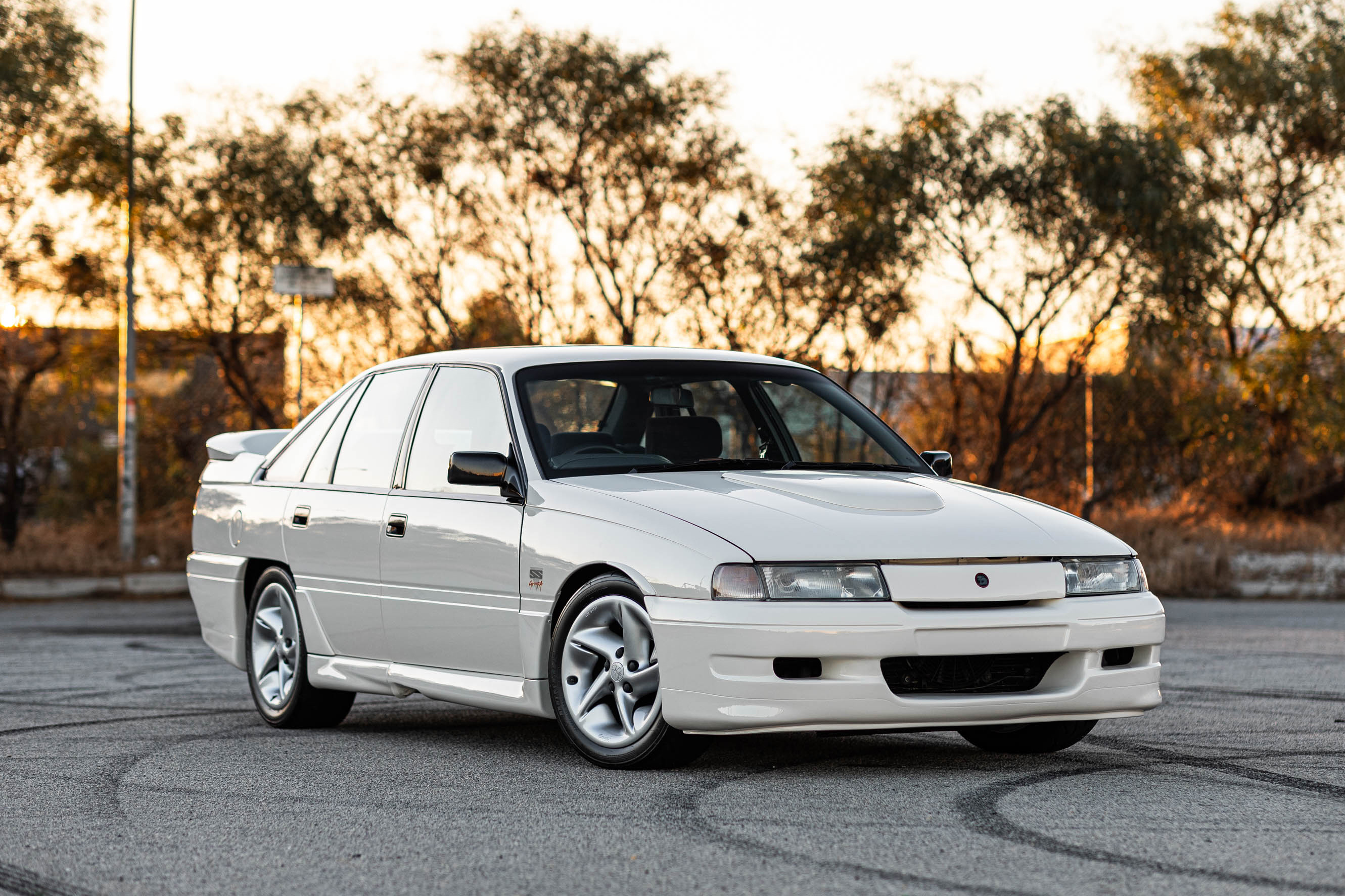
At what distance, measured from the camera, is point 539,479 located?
6754 mm

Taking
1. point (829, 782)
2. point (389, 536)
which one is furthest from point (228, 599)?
point (829, 782)

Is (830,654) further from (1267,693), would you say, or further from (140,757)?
(1267,693)

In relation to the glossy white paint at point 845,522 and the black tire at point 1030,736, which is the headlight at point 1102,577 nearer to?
the glossy white paint at point 845,522

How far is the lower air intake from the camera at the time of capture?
593 cm

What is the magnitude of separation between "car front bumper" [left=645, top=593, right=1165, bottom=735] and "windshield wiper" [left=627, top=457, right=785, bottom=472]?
94 centimetres

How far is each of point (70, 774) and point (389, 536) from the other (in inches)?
62.9

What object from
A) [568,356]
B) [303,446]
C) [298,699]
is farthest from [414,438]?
[298,699]

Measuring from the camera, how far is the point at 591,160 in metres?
22.7

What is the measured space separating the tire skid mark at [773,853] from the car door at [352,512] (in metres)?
2.20

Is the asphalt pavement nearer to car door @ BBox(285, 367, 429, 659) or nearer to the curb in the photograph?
car door @ BBox(285, 367, 429, 659)

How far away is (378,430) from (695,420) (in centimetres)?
156

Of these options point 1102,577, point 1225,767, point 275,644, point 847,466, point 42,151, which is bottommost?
point 1225,767

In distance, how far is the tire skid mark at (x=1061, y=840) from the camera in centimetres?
436

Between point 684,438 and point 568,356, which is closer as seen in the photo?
point 684,438
